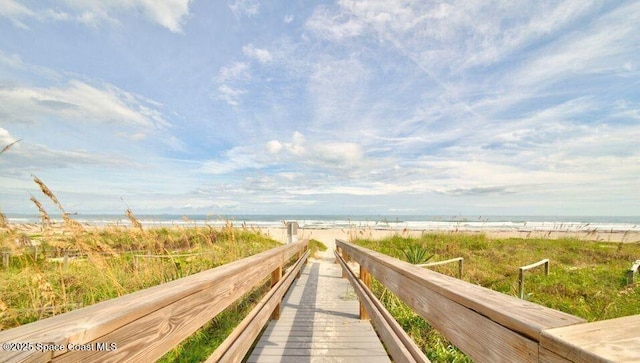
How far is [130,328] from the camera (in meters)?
1.07

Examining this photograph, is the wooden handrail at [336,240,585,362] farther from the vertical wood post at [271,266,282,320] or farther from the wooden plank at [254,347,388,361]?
the vertical wood post at [271,266,282,320]

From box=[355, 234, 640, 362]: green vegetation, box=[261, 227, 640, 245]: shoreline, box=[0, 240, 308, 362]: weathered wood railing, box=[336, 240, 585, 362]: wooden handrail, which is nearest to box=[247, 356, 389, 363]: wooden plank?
box=[355, 234, 640, 362]: green vegetation

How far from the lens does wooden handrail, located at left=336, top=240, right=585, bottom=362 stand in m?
0.83

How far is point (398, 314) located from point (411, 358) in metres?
2.98

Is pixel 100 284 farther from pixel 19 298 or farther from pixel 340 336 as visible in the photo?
pixel 340 336

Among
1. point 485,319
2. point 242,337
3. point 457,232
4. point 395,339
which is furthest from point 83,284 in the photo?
point 457,232

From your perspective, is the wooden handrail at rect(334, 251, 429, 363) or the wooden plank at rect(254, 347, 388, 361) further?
the wooden plank at rect(254, 347, 388, 361)

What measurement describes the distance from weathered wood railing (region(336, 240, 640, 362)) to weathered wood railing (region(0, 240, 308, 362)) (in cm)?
117

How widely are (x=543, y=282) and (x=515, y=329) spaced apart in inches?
309

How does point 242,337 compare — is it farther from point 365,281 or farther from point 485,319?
point 365,281

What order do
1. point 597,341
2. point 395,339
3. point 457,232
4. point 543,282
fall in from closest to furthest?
1. point 597,341
2. point 395,339
3. point 543,282
4. point 457,232

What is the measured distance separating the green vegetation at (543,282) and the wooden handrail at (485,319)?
7.88ft

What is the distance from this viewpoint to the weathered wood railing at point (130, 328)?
79 centimetres

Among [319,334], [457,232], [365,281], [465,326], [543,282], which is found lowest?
[543,282]
